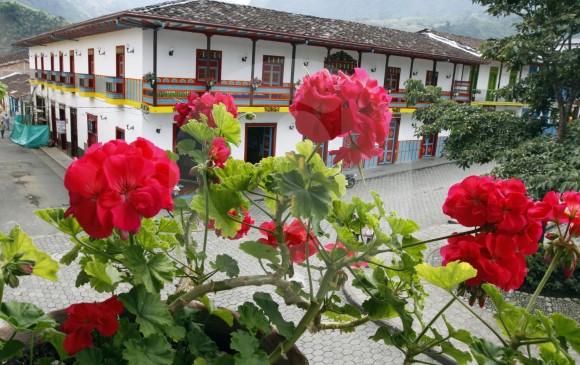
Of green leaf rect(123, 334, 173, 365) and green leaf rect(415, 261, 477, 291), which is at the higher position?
green leaf rect(415, 261, 477, 291)

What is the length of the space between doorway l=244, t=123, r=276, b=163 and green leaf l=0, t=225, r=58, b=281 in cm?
704

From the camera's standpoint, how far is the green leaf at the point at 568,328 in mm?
864

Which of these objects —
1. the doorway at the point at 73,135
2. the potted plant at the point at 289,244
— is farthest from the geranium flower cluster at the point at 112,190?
the doorway at the point at 73,135

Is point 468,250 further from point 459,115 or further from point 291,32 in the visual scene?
point 291,32

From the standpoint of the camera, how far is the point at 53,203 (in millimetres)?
7762

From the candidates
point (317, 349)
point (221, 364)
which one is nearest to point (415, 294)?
point (221, 364)

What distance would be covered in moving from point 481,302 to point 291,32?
6.85 meters

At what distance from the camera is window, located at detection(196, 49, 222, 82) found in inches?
305

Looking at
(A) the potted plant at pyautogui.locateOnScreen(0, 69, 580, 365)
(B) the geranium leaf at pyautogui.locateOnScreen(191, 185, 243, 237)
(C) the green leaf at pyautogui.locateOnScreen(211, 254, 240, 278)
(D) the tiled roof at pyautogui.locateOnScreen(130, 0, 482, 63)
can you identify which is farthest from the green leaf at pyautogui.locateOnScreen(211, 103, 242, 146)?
(D) the tiled roof at pyautogui.locateOnScreen(130, 0, 482, 63)

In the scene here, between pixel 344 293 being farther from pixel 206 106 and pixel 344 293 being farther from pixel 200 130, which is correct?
pixel 200 130

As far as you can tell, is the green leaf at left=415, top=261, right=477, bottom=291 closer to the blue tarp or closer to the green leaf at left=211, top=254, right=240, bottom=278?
the green leaf at left=211, top=254, right=240, bottom=278

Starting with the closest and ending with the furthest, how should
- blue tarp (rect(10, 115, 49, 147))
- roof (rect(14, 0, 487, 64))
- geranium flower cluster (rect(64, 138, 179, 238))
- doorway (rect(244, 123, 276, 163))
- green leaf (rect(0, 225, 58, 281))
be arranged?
geranium flower cluster (rect(64, 138, 179, 238)) → green leaf (rect(0, 225, 58, 281)) → roof (rect(14, 0, 487, 64)) → doorway (rect(244, 123, 276, 163)) → blue tarp (rect(10, 115, 49, 147))

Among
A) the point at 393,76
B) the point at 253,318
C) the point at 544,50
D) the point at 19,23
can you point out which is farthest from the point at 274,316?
the point at 19,23

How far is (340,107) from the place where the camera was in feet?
2.95
